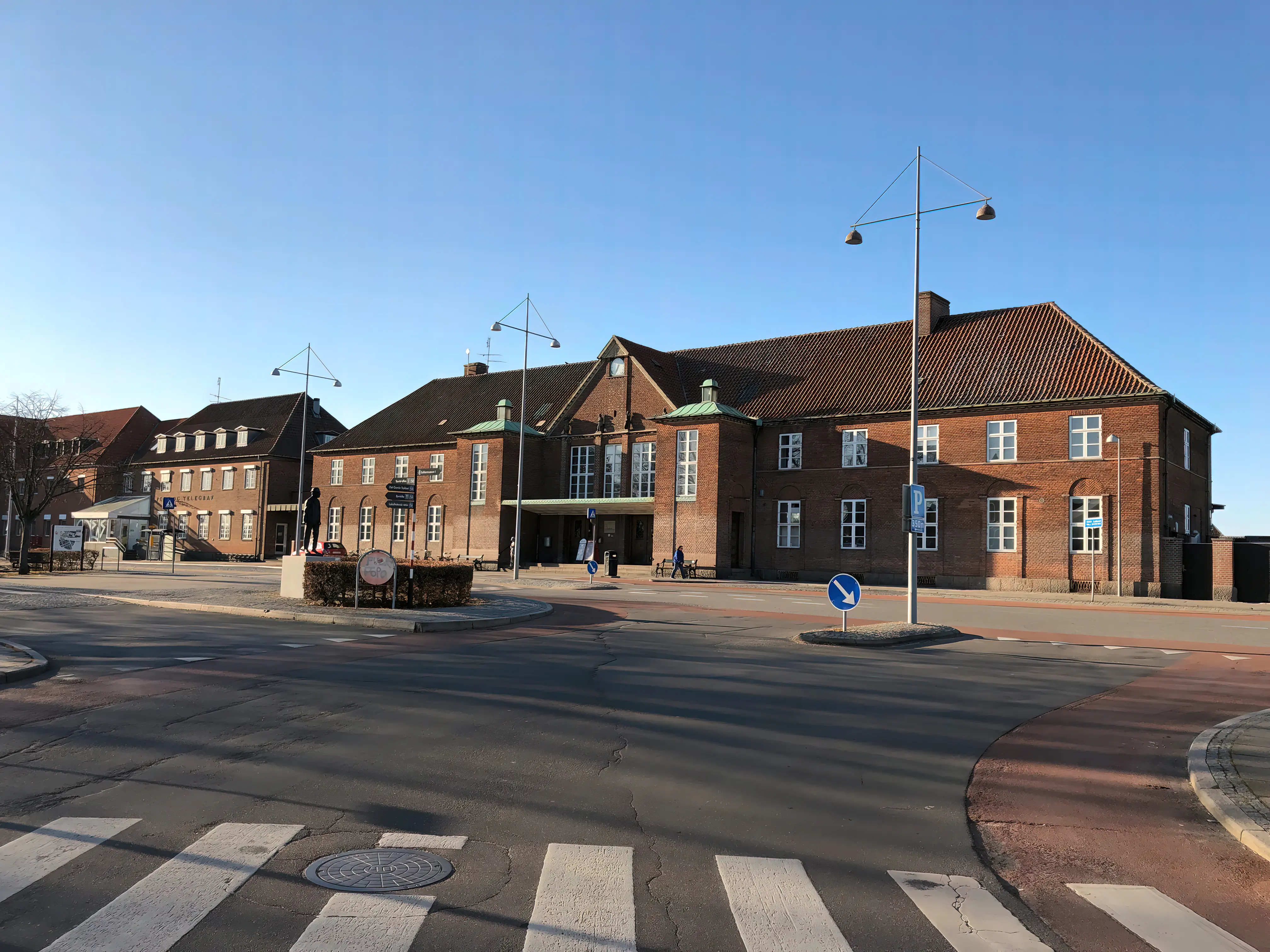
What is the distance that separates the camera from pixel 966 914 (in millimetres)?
4578

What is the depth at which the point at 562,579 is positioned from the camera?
40438 millimetres

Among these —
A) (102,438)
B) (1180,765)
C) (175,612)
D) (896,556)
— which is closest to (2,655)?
(175,612)

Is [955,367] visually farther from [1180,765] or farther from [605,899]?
[605,899]

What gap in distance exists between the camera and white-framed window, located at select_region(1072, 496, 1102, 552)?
36.3 meters

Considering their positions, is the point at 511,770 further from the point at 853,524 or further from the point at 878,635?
the point at 853,524

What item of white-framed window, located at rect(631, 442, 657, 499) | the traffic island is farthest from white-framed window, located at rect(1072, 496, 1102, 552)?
the traffic island

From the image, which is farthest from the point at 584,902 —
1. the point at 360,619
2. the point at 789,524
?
the point at 789,524

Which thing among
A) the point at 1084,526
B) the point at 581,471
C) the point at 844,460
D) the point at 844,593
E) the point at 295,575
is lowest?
the point at 295,575

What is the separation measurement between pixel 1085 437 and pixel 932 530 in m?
7.29

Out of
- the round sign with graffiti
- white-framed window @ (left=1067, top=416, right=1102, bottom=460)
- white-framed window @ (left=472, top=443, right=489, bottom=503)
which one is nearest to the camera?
the round sign with graffiti

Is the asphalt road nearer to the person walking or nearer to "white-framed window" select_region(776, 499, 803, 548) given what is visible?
the person walking

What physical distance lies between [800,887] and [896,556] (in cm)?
3787

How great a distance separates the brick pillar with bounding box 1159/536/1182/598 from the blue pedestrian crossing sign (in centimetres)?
2376

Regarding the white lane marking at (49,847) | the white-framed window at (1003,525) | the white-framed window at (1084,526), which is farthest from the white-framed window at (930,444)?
the white lane marking at (49,847)
